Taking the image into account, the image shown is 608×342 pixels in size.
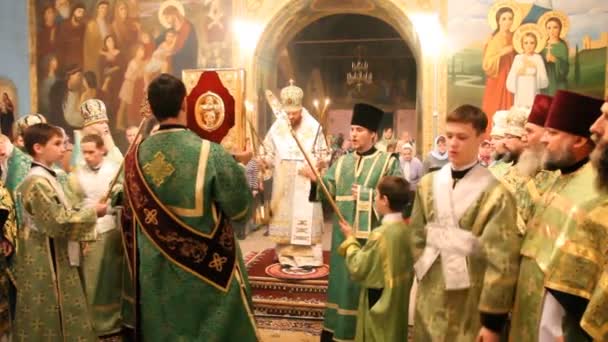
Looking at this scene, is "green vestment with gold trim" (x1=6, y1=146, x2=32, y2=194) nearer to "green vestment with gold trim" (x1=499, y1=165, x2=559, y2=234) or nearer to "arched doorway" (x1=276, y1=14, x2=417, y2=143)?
"green vestment with gold trim" (x1=499, y1=165, x2=559, y2=234)

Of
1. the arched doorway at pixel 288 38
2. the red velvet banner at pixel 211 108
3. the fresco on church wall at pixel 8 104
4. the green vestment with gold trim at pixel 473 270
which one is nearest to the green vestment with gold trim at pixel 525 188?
the green vestment with gold trim at pixel 473 270

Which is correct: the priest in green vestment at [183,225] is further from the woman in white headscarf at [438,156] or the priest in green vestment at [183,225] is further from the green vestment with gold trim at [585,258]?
the woman in white headscarf at [438,156]

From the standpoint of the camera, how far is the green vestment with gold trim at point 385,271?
2930 millimetres

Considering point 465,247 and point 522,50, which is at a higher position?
point 522,50

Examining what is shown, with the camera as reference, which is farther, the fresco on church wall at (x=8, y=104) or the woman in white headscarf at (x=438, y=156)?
the fresco on church wall at (x=8, y=104)

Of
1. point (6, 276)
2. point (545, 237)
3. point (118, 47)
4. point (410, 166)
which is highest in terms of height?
point (118, 47)

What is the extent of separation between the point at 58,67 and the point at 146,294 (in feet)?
26.3

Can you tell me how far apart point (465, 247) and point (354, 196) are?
152cm

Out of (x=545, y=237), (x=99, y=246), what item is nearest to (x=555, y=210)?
(x=545, y=237)

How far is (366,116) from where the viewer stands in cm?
372

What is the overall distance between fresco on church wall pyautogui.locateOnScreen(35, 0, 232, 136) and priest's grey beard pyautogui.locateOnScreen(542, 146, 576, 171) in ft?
22.9

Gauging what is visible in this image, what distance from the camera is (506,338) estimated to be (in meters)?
2.69

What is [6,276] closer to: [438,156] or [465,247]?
[465,247]

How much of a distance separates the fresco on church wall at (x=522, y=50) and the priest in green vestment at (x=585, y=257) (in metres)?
6.17
